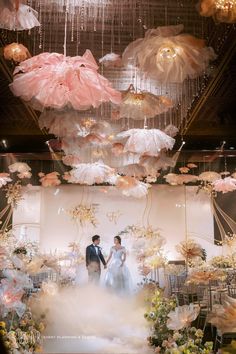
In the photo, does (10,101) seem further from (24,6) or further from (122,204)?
(122,204)

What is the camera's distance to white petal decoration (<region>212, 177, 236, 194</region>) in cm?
889

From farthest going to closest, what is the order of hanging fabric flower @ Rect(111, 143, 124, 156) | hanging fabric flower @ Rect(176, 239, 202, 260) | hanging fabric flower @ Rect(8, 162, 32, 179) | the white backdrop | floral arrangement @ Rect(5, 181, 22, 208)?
the white backdrop
floral arrangement @ Rect(5, 181, 22, 208)
hanging fabric flower @ Rect(8, 162, 32, 179)
hanging fabric flower @ Rect(176, 239, 202, 260)
hanging fabric flower @ Rect(111, 143, 124, 156)

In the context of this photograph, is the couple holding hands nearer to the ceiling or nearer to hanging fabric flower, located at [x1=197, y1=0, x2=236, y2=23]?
the ceiling

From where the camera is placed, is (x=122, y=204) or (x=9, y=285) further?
(x=122, y=204)

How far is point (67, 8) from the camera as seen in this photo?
4.00 m

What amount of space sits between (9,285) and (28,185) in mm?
6563

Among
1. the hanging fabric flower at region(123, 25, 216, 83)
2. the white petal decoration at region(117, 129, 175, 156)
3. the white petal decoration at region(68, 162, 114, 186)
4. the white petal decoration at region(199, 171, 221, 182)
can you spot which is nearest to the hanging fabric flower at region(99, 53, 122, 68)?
the white petal decoration at region(117, 129, 175, 156)

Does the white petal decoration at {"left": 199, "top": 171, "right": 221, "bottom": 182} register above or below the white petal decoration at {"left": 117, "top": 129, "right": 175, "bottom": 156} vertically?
below

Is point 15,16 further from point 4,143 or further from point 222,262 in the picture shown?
point 222,262

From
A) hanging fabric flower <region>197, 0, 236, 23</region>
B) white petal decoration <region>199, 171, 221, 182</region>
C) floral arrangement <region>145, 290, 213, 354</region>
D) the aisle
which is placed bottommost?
the aisle

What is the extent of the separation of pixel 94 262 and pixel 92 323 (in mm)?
2387

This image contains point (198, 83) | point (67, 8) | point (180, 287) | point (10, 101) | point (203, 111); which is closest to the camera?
point (67, 8)

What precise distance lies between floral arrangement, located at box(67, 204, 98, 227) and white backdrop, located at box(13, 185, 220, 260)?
0.25 ft

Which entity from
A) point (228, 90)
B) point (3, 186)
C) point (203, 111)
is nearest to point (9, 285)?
point (228, 90)
